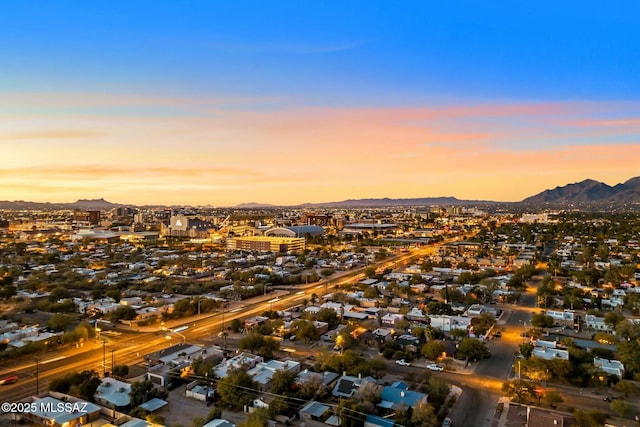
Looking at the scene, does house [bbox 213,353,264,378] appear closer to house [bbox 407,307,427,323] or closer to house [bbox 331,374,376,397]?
house [bbox 331,374,376,397]

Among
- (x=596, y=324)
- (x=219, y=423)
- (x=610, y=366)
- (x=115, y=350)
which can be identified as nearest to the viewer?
(x=219, y=423)

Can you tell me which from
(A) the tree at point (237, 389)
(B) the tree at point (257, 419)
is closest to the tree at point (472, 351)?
(A) the tree at point (237, 389)

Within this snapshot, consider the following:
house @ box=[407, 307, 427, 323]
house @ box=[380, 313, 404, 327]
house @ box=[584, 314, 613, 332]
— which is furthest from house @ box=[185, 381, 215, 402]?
house @ box=[584, 314, 613, 332]

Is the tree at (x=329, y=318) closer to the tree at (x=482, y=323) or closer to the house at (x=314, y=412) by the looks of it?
the tree at (x=482, y=323)

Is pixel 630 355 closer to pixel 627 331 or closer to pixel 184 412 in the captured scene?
pixel 627 331

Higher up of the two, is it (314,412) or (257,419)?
(257,419)

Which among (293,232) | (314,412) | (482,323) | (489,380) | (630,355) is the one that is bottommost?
(489,380)

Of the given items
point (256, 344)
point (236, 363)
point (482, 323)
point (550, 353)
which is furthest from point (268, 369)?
point (482, 323)
